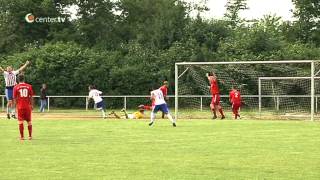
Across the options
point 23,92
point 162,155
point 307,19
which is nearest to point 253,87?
point 23,92

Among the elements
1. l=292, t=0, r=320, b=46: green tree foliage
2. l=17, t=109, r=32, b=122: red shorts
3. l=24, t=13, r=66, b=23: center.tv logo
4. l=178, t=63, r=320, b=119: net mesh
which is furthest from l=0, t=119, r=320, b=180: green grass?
l=292, t=0, r=320, b=46: green tree foliage

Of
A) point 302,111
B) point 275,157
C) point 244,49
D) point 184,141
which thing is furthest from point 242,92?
point 275,157

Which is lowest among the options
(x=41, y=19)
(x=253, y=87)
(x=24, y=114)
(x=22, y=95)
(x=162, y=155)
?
(x=162, y=155)

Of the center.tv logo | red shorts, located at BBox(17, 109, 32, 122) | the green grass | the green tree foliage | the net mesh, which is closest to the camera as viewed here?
the green grass

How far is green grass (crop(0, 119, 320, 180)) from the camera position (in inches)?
475

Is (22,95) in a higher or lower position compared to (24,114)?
higher

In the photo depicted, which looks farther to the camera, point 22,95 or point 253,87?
point 253,87

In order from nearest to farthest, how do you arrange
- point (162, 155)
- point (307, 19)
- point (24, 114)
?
point (162, 155) < point (24, 114) < point (307, 19)

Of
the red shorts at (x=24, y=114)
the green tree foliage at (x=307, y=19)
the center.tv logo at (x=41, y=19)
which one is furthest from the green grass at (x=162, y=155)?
the green tree foliage at (x=307, y=19)

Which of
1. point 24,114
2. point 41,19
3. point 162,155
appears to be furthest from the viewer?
point 41,19

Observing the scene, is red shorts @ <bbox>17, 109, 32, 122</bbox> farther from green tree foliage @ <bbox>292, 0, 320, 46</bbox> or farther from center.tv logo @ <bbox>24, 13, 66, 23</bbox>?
green tree foliage @ <bbox>292, 0, 320, 46</bbox>

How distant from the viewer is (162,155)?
1497 cm

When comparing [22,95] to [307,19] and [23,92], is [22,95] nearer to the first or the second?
[23,92]

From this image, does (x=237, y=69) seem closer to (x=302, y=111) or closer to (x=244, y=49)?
(x=302, y=111)
